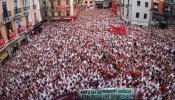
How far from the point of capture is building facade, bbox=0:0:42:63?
101 ft

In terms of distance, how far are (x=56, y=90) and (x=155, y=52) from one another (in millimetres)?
14285

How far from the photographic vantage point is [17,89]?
2141cm

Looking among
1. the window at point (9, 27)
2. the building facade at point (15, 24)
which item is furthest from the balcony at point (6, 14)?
the window at point (9, 27)

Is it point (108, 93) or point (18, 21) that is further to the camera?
point (18, 21)

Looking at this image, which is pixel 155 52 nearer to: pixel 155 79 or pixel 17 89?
pixel 155 79

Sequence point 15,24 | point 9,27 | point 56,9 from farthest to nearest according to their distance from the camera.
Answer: point 56,9 → point 15,24 → point 9,27

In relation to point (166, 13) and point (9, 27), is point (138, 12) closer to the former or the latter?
point (166, 13)

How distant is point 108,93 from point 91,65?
6813mm

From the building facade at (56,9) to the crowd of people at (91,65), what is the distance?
17.4 meters

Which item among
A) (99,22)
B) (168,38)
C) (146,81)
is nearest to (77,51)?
(146,81)

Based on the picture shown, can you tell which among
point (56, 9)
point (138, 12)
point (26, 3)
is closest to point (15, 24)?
point (26, 3)

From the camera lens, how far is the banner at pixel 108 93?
62.0 ft

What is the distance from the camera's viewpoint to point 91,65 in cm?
2547

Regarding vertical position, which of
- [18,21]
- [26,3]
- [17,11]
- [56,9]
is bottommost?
[18,21]
